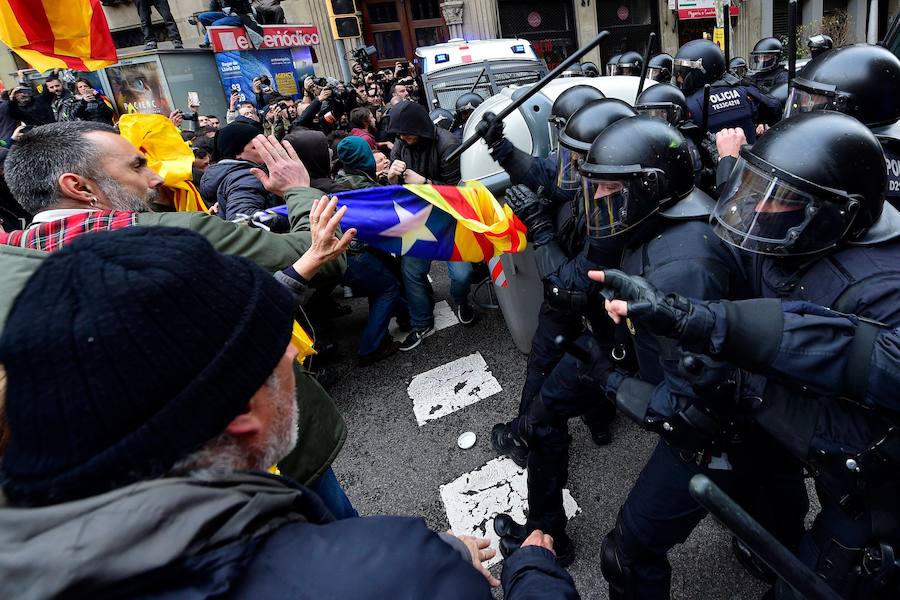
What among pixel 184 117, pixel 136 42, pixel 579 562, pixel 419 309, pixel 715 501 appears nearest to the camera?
pixel 715 501

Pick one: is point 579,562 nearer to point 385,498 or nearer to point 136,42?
point 385,498

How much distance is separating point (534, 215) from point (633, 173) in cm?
86

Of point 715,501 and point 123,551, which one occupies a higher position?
point 123,551

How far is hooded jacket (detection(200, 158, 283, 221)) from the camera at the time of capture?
10.7 ft

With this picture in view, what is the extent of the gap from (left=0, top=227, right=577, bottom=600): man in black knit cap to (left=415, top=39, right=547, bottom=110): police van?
7.34 metres

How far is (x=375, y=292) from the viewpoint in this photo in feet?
14.2

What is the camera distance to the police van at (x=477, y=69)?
7.66 meters

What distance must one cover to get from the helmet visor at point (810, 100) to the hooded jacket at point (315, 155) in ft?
9.70

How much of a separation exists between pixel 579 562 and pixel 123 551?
7.62 feet

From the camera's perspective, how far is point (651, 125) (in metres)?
2.09

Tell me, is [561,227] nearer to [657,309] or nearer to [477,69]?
[657,309]

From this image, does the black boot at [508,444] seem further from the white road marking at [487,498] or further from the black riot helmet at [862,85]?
the black riot helmet at [862,85]

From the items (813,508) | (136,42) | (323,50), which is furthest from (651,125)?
(136,42)

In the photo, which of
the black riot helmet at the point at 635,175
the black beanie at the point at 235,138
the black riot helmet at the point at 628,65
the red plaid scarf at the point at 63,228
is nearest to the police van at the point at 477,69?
the black riot helmet at the point at 628,65
